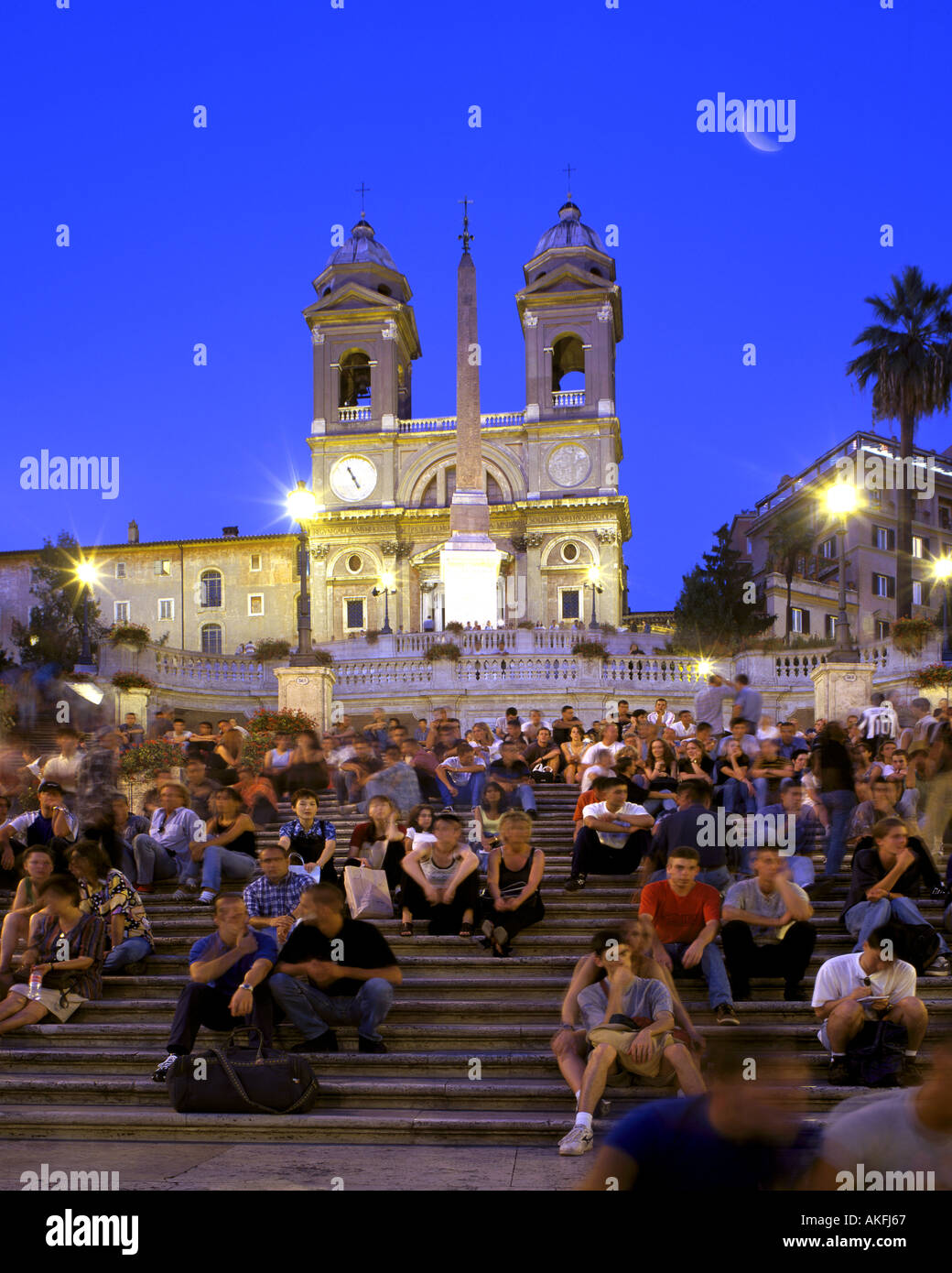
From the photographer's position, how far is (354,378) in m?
61.8

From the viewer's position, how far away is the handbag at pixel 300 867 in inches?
365

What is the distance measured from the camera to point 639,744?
1467 cm

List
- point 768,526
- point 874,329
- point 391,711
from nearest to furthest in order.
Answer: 1. point 391,711
2. point 874,329
3. point 768,526

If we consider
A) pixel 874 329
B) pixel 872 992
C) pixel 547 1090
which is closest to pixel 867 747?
pixel 872 992

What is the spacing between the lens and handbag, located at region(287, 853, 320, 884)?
30.4ft

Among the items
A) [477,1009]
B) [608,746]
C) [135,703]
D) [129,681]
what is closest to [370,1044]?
[477,1009]

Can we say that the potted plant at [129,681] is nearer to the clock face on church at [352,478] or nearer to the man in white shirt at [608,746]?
the man in white shirt at [608,746]

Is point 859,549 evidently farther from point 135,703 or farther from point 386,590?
point 135,703

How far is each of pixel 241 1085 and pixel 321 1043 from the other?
0.89 m

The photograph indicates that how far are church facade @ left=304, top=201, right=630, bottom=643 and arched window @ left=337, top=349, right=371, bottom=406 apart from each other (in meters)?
0.14

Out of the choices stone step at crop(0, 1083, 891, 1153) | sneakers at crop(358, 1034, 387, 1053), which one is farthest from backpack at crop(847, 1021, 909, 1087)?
sneakers at crop(358, 1034, 387, 1053)

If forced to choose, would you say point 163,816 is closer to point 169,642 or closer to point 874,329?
point 874,329

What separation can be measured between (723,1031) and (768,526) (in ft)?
186

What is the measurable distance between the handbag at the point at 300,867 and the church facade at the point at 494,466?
A: 140ft
